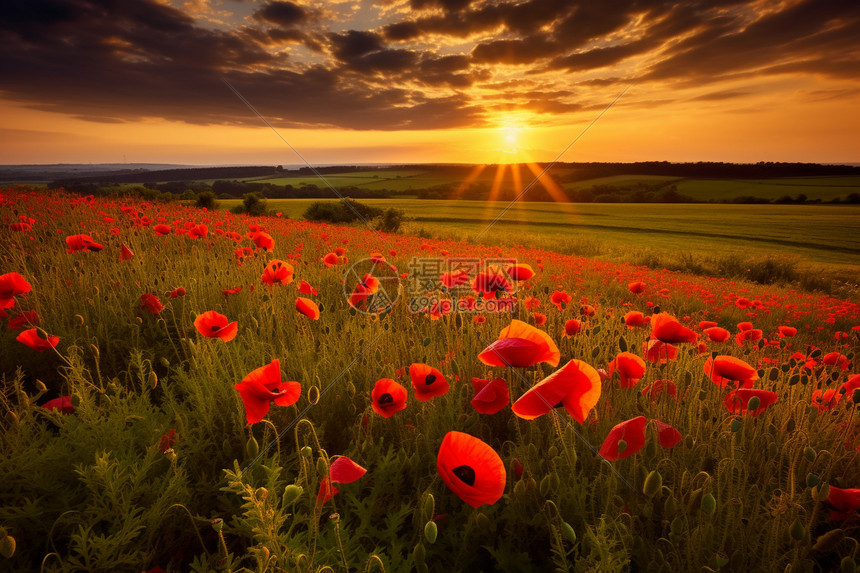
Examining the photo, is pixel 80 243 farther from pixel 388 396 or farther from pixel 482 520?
pixel 482 520

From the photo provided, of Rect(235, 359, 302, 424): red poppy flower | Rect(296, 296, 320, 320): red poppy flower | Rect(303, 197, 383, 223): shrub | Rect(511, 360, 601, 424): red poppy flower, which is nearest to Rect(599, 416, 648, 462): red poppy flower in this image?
Rect(511, 360, 601, 424): red poppy flower

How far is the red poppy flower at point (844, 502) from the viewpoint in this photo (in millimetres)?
1248

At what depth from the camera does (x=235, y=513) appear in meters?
1.39

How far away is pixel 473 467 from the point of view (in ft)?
3.56

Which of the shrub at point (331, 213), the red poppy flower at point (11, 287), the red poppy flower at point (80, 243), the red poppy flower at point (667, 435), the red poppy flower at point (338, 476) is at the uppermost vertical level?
the red poppy flower at point (80, 243)

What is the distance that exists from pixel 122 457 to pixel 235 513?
1.48ft

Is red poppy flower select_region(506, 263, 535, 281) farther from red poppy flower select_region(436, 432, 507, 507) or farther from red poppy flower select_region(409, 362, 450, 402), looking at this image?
red poppy flower select_region(436, 432, 507, 507)

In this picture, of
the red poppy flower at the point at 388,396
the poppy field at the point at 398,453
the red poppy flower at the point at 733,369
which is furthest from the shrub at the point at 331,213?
the red poppy flower at the point at 733,369

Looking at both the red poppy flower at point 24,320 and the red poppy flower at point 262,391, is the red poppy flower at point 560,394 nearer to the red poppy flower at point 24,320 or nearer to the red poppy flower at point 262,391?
the red poppy flower at point 262,391

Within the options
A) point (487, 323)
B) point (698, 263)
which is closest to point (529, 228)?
point (698, 263)

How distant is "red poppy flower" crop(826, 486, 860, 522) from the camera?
1248 millimetres

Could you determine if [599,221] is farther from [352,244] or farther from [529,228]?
[352,244]

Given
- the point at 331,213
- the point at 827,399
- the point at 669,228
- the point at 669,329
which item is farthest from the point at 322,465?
the point at 669,228

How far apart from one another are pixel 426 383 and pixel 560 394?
2.10 ft
